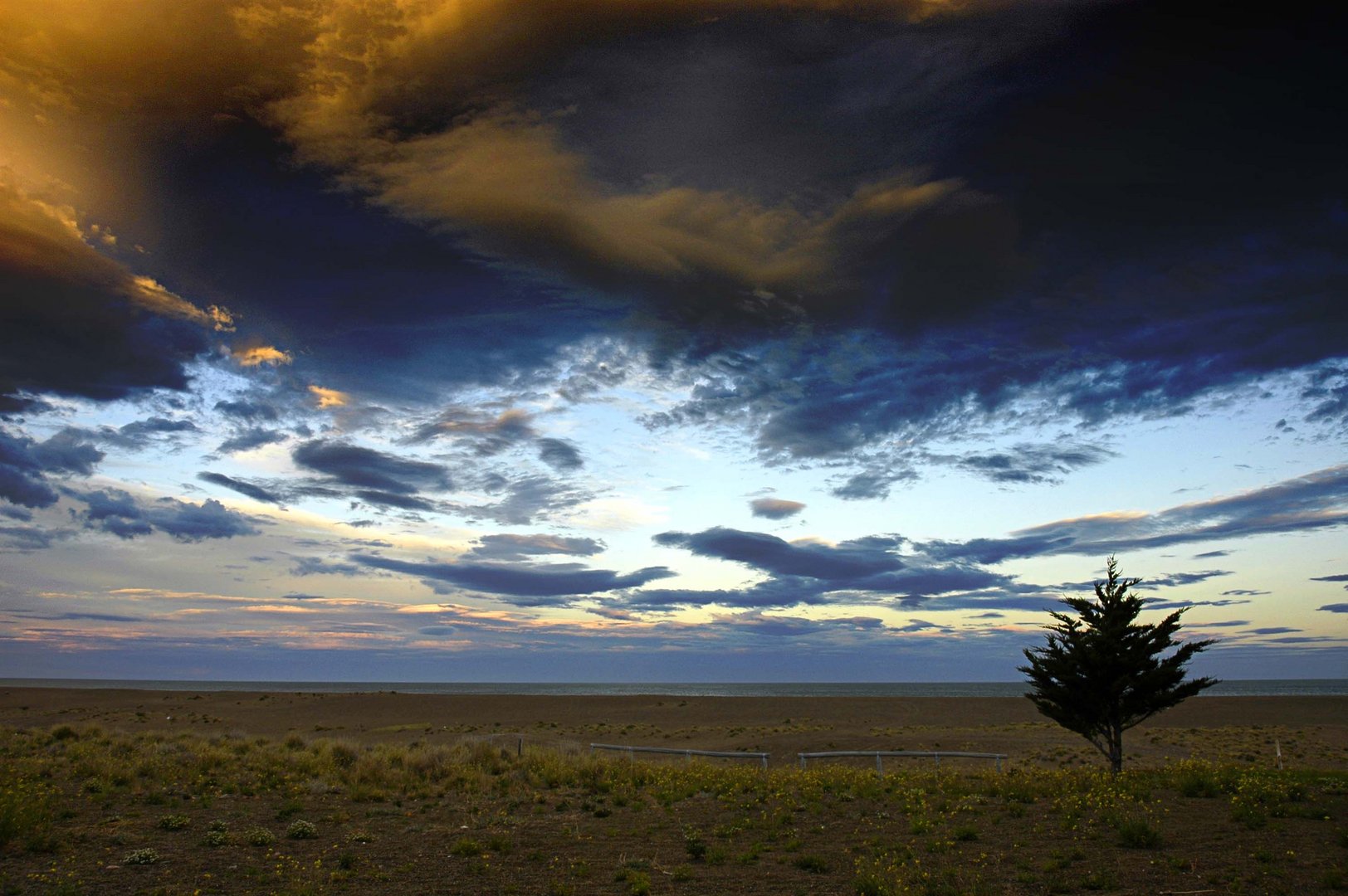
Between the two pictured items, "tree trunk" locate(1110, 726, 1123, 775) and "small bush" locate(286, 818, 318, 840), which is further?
"tree trunk" locate(1110, 726, 1123, 775)

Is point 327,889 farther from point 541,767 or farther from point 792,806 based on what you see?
point 541,767

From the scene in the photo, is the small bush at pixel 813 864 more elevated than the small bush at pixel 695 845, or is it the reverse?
the small bush at pixel 813 864

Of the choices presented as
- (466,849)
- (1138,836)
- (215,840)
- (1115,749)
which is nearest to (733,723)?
(1115,749)

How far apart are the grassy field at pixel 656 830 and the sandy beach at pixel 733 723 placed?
13806 millimetres

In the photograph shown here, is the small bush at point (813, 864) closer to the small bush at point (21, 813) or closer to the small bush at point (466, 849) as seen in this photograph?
the small bush at point (466, 849)

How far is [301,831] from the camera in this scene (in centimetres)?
1449

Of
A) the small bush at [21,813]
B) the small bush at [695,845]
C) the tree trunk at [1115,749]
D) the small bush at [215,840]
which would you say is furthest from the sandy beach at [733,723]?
the small bush at [21,813]

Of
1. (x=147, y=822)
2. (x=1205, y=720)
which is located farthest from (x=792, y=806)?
(x=1205, y=720)

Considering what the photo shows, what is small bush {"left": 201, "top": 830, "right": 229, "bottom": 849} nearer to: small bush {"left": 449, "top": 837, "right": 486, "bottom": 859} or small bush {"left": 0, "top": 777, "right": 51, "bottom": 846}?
small bush {"left": 0, "top": 777, "right": 51, "bottom": 846}

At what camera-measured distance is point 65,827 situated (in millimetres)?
13766

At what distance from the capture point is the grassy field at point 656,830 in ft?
35.8

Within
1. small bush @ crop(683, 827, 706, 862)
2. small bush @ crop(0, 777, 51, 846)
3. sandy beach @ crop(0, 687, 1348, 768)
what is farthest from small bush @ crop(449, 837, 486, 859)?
sandy beach @ crop(0, 687, 1348, 768)

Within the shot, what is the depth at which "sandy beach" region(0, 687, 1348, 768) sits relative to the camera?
3953cm

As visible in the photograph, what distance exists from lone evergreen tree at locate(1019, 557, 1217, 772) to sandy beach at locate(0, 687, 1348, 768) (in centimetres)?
947
